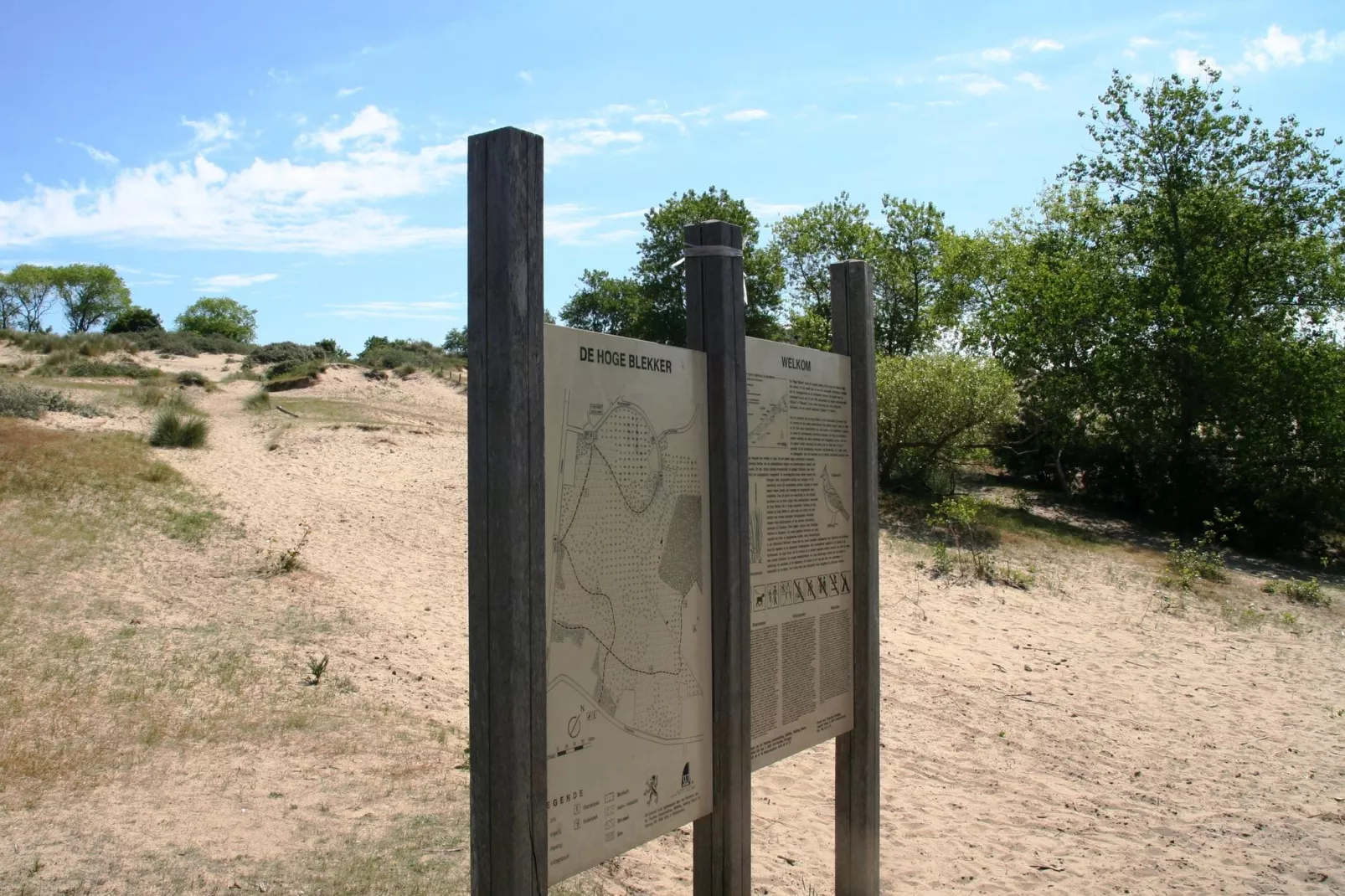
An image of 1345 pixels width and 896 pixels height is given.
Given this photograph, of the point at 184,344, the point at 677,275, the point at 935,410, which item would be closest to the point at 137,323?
the point at 184,344

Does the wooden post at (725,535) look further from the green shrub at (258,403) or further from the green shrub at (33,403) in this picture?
the green shrub at (258,403)

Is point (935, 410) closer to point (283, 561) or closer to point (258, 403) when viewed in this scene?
point (283, 561)

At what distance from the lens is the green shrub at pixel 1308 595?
45.0ft

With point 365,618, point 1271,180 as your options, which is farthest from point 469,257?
point 1271,180

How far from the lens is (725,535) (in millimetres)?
3000

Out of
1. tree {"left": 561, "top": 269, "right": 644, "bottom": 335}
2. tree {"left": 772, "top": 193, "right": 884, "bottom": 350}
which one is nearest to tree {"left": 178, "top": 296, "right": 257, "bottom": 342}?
tree {"left": 561, "top": 269, "right": 644, "bottom": 335}

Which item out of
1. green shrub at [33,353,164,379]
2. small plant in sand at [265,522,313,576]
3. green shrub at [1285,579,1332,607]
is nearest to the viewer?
small plant in sand at [265,522,313,576]

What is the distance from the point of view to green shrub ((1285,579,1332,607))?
45.0 feet

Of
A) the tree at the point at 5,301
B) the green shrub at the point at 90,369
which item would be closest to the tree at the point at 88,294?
the tree at the point at 5,301

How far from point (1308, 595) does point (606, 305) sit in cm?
3424

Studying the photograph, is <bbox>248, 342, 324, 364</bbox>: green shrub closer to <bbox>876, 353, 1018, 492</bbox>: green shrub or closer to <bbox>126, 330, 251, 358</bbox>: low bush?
<bbox>126, 330, 251, 358</bbox>: low bush

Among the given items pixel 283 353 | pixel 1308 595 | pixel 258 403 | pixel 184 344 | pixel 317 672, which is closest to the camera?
pixel 317 672

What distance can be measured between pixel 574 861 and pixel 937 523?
14139 mm

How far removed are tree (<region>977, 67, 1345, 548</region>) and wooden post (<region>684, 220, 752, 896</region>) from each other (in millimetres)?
20030
